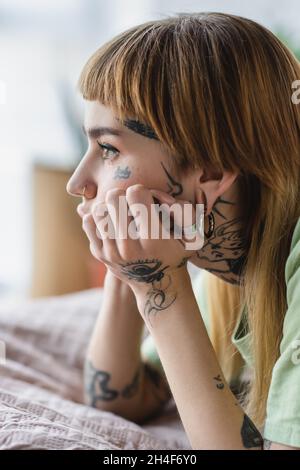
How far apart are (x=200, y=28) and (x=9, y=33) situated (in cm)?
213

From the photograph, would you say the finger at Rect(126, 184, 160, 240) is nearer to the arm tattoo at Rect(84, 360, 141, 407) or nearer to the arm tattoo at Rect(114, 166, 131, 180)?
the arm tattoo at Rect(114, 166, 131, 180)

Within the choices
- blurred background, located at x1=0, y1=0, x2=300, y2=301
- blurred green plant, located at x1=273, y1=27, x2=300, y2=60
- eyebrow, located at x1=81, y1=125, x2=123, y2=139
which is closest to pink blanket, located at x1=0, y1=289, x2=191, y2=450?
eyebrow, located at x1=81, y1=125, x2=123, y2=139

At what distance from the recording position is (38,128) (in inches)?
113

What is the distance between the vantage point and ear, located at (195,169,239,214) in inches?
33.2

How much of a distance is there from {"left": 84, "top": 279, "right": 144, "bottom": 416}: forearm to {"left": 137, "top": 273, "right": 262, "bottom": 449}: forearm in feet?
1.06

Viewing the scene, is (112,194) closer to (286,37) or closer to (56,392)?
(56,392)

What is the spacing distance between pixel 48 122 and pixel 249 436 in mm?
2314

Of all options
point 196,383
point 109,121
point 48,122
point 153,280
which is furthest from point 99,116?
point 48,122

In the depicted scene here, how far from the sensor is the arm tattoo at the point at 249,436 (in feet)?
2.53

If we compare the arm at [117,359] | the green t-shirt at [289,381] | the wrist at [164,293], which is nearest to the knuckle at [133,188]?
the wrist at [164,293]

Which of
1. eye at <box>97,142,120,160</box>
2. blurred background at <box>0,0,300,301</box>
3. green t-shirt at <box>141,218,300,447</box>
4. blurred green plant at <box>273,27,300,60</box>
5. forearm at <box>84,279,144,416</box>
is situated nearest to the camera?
green t-shirt at <box>141,218,300,447</box>
